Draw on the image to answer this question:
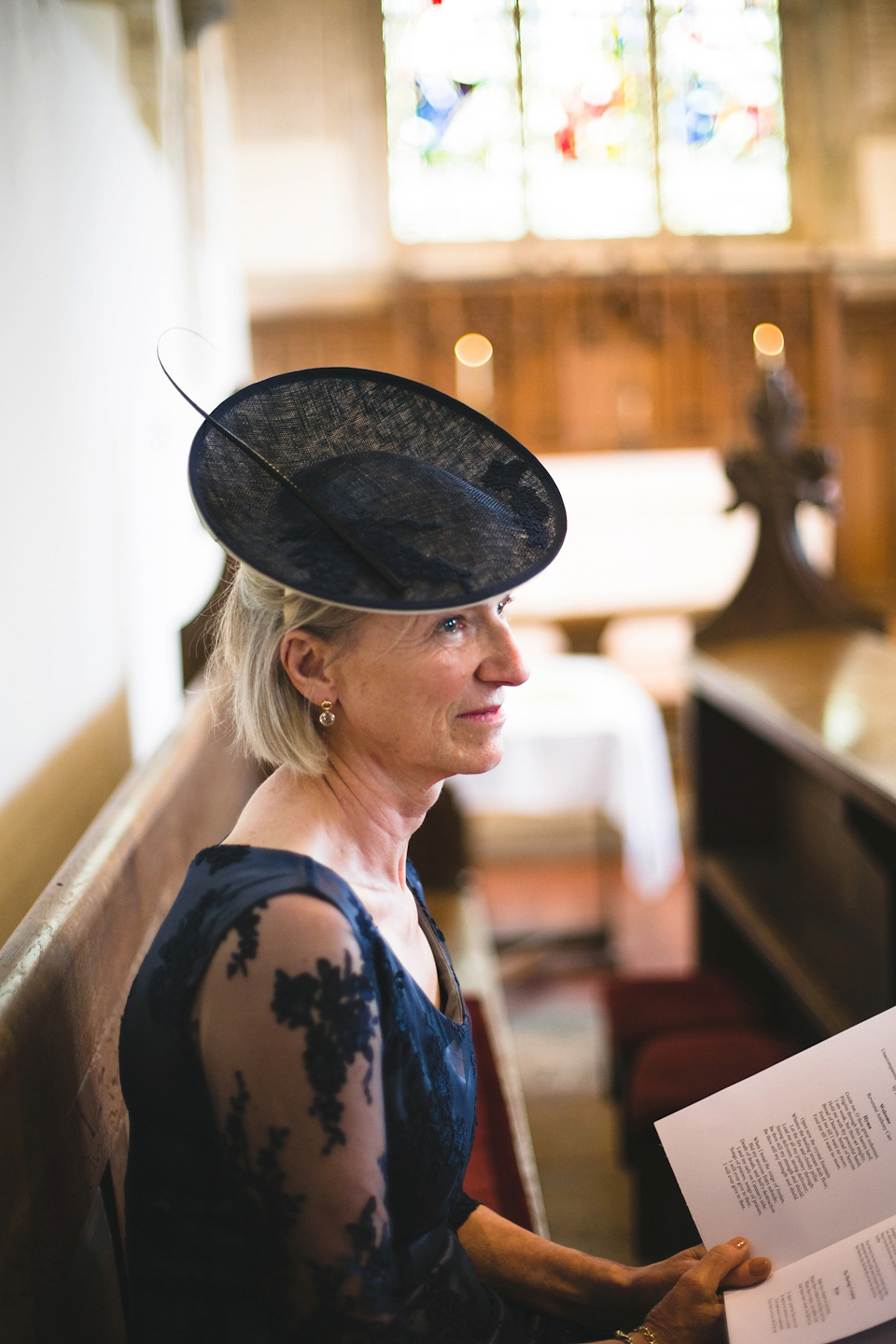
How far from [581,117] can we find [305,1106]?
915cm

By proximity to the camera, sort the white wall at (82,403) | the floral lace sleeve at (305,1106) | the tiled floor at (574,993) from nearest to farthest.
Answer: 1. the floral lace sleeve at (305,1106)
2. the white wall at (82,403)
3. the tiled floor at (574,993)

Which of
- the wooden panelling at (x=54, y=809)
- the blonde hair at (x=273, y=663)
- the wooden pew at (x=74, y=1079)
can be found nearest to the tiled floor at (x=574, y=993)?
the wooden panelling at (x=54, y=809)

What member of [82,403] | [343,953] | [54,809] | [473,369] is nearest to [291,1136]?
[343,953]

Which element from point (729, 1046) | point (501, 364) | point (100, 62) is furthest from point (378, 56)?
point (729, 1046)

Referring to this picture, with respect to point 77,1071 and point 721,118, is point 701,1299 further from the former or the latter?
point 721,118

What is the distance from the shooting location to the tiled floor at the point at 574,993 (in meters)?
3.24

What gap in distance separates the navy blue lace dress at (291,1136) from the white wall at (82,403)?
594 millimetres

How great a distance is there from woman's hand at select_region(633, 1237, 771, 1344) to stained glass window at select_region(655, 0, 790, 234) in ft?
28.6

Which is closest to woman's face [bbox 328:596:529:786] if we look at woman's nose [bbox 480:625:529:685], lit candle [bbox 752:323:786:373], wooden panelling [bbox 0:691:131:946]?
woman's nose [bbox 480:625:529:685]

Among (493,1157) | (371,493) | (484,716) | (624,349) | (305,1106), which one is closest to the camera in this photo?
(305,1106)

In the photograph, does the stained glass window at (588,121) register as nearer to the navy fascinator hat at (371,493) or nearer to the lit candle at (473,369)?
the lit candle at (473,369)

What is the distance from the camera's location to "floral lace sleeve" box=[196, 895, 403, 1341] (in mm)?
966

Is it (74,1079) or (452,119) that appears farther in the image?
(452,119)

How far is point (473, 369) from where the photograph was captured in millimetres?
8359
